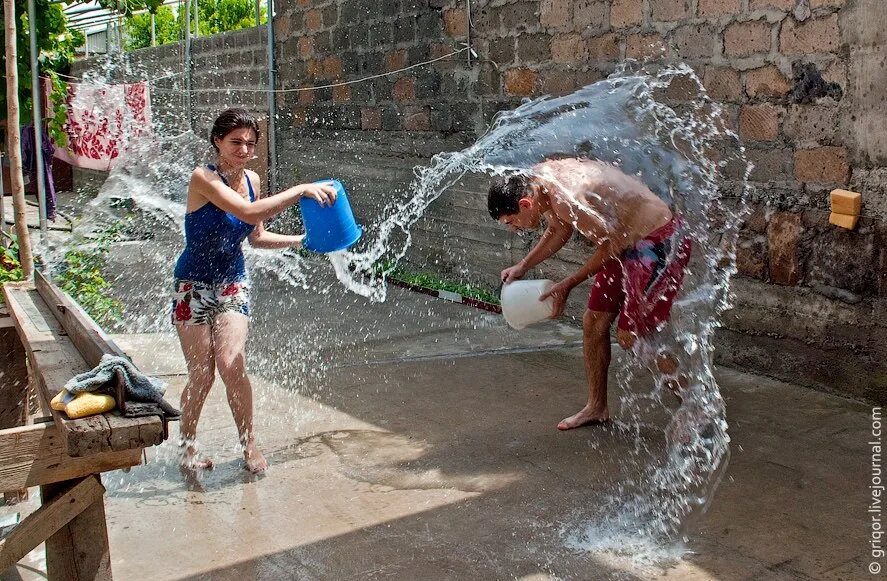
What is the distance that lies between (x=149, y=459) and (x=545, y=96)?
12.6 ft

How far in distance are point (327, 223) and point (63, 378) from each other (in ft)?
5.13

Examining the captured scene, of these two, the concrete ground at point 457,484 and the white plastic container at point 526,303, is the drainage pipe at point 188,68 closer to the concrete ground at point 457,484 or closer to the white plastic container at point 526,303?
the concrete ground at point 457,484

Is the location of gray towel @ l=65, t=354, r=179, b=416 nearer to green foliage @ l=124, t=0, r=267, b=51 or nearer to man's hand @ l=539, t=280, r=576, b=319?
man's hand @ l=539, t=280, r=576, b=319

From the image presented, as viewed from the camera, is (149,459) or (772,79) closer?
(149,459)

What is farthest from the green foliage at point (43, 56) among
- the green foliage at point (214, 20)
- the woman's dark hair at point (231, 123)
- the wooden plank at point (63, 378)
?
the green foliage at point (214, 20)

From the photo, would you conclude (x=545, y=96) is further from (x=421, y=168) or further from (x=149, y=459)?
(x=149, y=459)

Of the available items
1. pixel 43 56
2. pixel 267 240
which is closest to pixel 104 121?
pixel 43 56

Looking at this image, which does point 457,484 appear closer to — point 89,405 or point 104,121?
point 89,405

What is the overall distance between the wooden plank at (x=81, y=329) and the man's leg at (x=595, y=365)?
2.21 metres

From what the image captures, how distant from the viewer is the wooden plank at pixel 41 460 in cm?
236

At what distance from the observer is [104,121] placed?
13141mm

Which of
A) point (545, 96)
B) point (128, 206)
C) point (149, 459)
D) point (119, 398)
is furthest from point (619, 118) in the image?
point (128, 206)

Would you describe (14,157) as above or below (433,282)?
above

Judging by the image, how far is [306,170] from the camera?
969 cm
